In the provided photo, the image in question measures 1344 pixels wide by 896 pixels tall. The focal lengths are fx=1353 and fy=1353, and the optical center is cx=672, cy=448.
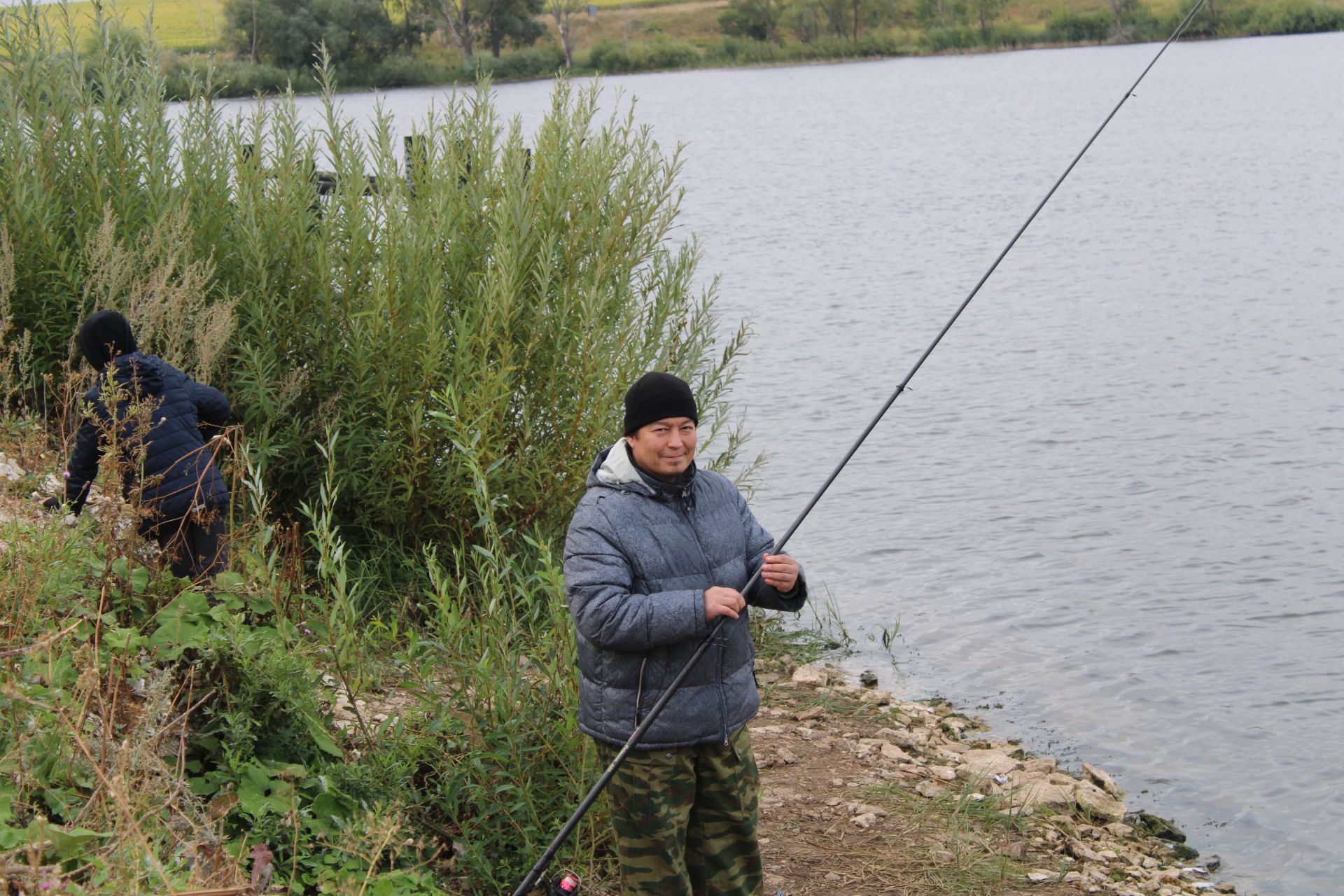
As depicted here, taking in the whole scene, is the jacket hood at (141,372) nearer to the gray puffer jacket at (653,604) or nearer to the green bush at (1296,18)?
the gray puffer jacket at (653,604)

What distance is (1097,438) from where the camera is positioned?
13.8m

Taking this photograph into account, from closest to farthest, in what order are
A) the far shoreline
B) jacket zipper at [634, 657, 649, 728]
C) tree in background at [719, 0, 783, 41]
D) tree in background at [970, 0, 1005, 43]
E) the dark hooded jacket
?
jacket zipper at [634, 657, 649, 728], the dark hooded jacket, the far shoreline, tree in background at [970, 0, 1005, 43], tree in background at [719, 0, 783, 41]

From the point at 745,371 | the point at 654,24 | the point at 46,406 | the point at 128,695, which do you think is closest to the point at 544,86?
the point at 654,24

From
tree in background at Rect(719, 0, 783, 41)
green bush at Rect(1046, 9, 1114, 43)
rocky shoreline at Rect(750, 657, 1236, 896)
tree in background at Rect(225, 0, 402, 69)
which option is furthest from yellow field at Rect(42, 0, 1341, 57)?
rocky shoreline at Rect(750, 657, 1236, 896)

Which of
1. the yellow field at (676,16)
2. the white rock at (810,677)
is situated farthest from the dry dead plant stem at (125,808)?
the yellow field at (676,16)

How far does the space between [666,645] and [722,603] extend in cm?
22

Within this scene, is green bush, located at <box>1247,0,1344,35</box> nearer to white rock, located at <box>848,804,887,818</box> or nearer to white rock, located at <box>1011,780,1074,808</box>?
white rock, located at <box>1011,780,1074,808</box>

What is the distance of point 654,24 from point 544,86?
2512 cm

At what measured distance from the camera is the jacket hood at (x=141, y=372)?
543 cm

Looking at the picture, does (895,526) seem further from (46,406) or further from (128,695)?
(128,695)

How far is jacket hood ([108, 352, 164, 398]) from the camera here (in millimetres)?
5426

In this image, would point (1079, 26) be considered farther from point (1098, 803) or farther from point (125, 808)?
point (125, 808)

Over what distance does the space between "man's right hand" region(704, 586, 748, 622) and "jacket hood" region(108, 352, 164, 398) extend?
9.02 ft

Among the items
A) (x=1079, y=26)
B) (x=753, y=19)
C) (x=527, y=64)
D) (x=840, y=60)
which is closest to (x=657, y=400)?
(x=527, y=64)
